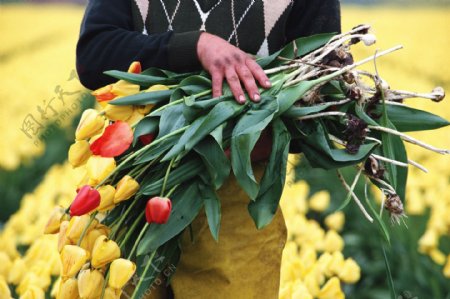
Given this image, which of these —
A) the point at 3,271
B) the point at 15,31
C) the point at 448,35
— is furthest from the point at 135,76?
the point at 15,31

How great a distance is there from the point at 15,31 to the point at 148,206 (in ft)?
43.2

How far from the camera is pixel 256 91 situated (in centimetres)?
173

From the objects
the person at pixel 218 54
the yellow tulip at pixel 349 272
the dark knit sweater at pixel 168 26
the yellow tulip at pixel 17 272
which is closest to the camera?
the person at pixel 218 54

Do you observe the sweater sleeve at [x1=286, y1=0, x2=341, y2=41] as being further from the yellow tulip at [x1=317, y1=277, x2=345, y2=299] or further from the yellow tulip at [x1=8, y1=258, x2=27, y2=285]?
the yellow tulip at [x1=8, y1=258, x2=27, y2=285]

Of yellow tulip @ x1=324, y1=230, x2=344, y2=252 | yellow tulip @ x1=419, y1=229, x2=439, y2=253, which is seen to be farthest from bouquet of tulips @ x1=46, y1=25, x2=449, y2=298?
yellow tulip @ x1=419, y1=229, x2=439, y2=253

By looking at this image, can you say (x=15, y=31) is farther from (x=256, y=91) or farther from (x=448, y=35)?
(x=256, y=91)

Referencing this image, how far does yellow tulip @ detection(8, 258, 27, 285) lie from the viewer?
249cm

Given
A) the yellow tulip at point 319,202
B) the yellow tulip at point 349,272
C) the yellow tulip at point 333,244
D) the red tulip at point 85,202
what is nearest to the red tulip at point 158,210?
the red tulip at point 85,202

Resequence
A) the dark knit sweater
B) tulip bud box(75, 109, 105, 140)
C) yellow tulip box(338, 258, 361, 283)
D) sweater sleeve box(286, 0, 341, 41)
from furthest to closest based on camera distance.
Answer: yellow tulip box(338, 258, 361, 283)
sweater sleeve box(286, 0, 341, 41)
the dark knit sweater
tulip bud box(75, 109, 105, 140)

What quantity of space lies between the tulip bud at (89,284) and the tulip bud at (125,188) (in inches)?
5.7

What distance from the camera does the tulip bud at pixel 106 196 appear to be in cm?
164

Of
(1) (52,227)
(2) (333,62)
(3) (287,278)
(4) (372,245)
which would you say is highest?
(2) (333,62)

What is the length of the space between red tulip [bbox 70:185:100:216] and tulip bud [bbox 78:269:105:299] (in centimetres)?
12

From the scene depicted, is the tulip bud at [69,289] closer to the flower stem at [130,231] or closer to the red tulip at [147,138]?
the flower stem at [130,231]
